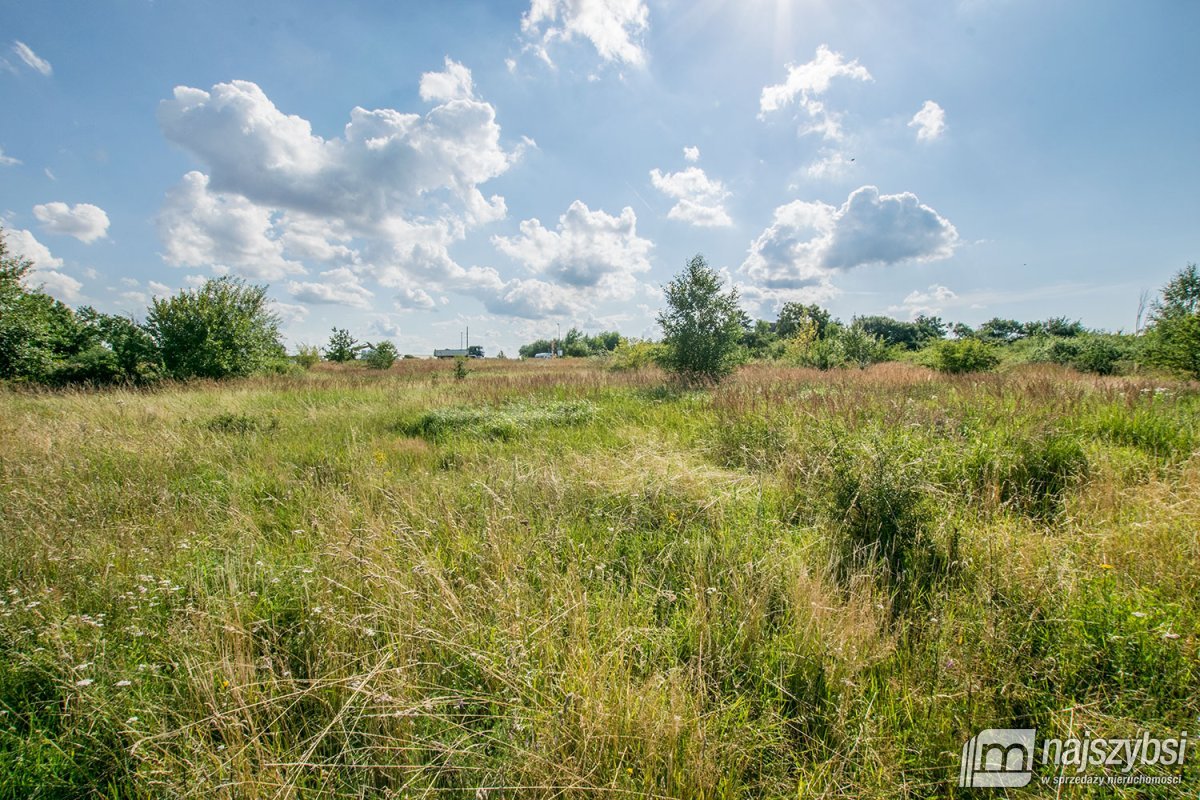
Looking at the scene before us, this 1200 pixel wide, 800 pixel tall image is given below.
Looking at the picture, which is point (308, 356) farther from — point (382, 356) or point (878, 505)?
point (878, 505)

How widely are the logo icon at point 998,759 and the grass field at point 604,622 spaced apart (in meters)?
0.04

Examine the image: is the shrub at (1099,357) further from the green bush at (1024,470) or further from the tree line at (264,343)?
the green bush at (1024,470)

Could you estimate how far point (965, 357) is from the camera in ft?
63.2

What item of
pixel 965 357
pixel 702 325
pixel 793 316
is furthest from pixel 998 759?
pixel 793 316

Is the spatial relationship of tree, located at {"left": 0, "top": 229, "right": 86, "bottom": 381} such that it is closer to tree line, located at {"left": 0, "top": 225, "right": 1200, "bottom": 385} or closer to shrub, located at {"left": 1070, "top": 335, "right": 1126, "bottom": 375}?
tree line, located at {"left": 0, "top": 225, "right": 1200, "bottom": 385}

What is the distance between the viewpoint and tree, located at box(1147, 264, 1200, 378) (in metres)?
11.0

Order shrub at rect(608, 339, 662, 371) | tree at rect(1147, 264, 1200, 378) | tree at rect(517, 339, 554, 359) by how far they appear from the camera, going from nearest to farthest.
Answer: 1. tree at rect(1147, 264, 1200, 378)
2. shrub at rect(608, 339, 662, 371)
3. tree at rect(517, 339, 554, 359)

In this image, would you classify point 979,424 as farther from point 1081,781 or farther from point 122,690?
point 122,690

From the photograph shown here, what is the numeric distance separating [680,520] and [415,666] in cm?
229

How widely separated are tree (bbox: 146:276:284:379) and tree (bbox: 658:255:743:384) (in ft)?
65.7

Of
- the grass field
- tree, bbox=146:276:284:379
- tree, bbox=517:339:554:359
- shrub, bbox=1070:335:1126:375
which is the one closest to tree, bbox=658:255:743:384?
the grass field

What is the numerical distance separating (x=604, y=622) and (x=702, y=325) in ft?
42.9
